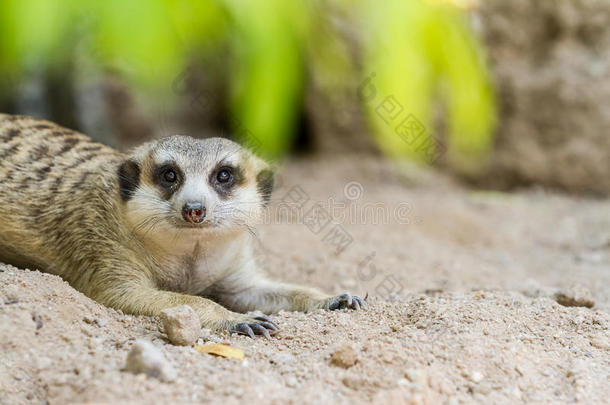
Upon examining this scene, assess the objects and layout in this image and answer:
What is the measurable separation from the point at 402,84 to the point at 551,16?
6.25 m

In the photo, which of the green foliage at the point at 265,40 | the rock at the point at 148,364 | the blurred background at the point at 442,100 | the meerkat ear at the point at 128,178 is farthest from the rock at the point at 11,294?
the blurred background at the point at 442,100

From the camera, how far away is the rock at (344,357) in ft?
7.38

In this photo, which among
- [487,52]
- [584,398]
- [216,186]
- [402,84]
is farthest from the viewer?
[487,52]

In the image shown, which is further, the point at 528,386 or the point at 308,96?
the point at 308,96

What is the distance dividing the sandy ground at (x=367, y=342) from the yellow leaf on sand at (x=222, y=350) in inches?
1.7

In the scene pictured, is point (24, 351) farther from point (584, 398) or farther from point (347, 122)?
point (347, 122)

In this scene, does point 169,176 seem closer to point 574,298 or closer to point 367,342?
point 367,342

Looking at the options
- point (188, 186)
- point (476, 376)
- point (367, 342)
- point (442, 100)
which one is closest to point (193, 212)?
point (188, 186)

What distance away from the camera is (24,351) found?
7.23ft

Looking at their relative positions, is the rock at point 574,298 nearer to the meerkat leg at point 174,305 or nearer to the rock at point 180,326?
the meerkat leg at point 174,305

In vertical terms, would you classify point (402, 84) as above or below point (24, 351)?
above

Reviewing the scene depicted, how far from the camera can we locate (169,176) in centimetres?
324

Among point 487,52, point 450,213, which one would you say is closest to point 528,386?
point 450,213

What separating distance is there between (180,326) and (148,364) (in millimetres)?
430
